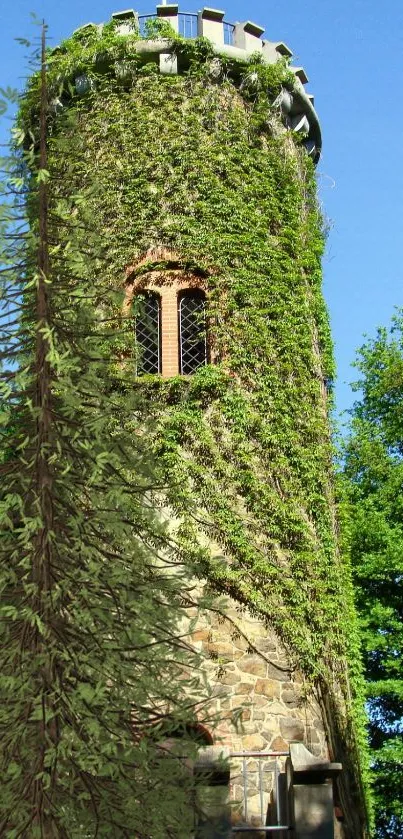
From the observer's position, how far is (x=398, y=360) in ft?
69.7

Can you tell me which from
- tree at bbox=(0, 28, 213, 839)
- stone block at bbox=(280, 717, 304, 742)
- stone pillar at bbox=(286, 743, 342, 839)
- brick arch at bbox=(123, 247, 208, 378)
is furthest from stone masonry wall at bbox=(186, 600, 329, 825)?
tree at bbox=(0, 28, 213, 839)

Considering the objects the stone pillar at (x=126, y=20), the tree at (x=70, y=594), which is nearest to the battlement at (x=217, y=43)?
the stone pillar at (x=126, y=20)

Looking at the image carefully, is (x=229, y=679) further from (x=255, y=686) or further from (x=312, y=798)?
(x=312, y=798)

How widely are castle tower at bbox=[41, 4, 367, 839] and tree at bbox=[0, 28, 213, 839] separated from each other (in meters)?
2.89

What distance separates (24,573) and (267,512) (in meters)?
4.72

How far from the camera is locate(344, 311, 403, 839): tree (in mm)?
17984

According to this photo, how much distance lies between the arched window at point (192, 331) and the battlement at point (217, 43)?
9.18 feet

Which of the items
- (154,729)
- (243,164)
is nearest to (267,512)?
(243,164)

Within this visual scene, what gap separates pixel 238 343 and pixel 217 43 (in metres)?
3.91

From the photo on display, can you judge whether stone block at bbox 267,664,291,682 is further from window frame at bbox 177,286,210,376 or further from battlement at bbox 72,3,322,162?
battlement at bbox 72,3,322,162

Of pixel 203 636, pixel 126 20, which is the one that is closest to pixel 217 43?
pixel 126 20

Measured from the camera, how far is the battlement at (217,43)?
1237 centimetres

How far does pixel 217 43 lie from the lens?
1250 cm

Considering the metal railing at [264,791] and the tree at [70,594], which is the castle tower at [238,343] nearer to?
the metal railing at [264,791]
